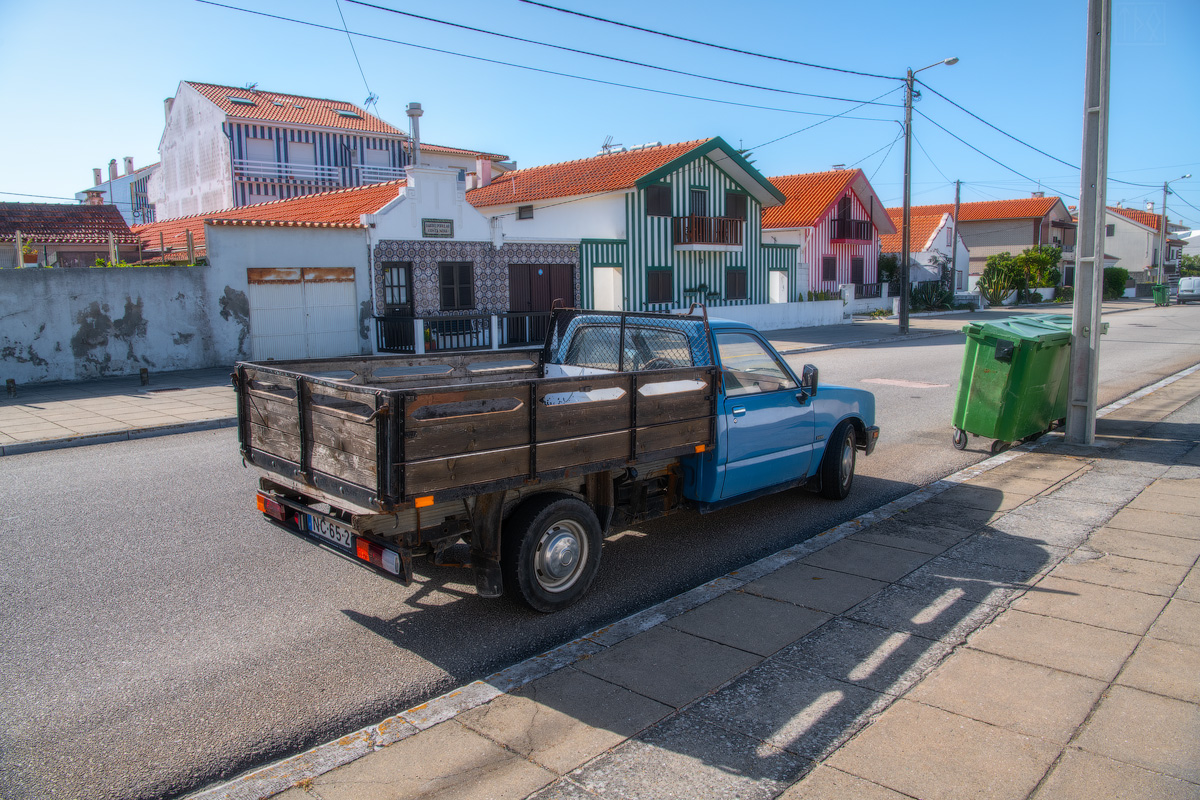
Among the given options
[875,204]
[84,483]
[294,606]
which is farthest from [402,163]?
[294,606]

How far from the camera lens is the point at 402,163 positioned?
150ft

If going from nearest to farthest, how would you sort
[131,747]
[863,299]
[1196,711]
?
[131,747], [1196,711], [863,299]

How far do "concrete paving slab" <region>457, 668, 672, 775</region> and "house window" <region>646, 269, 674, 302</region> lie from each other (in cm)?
2414

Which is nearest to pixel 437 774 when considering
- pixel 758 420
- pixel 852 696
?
pixel 852 696

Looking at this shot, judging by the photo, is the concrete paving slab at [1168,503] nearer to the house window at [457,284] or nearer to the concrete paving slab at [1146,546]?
the concrete paving slab at [1146,546]

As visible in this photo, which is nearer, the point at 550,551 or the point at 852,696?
the point at 852,696

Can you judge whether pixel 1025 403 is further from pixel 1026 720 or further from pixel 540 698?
pixel 540 698

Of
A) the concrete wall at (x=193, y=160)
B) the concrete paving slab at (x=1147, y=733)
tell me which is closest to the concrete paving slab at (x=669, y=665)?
the concrete paving slab at (x=1147, y=733)

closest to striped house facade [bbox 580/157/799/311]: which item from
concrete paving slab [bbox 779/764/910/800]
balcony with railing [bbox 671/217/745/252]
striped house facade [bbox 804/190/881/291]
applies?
balcony with railing [bbox 671/217/745/252]

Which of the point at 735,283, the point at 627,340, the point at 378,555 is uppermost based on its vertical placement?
the point at 735,283

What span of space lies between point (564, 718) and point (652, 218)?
82.4 feet

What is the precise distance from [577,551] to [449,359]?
224cm

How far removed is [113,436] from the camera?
10.7 metres

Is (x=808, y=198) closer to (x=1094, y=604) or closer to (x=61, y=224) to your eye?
(x=61, y=224)
